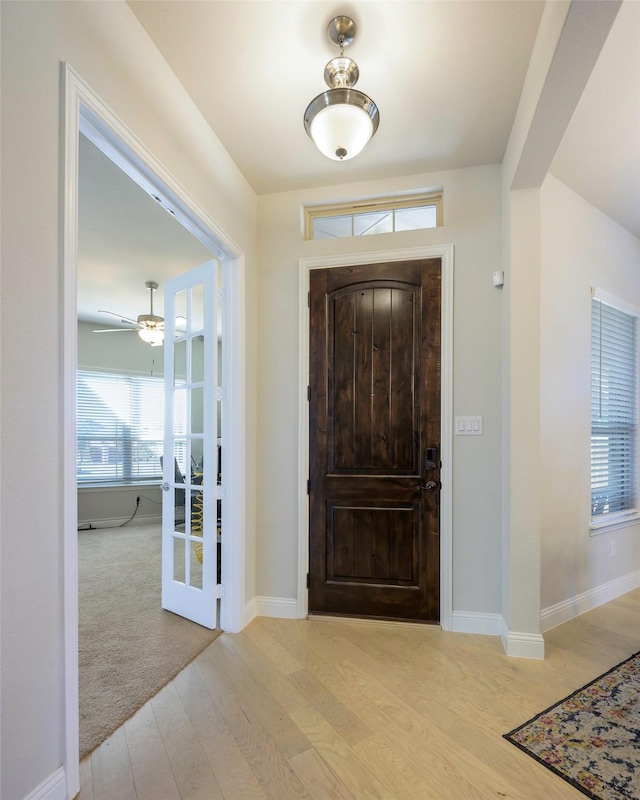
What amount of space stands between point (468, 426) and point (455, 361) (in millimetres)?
407

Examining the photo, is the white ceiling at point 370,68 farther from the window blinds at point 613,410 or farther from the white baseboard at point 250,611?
the white baseboard at point 250,611

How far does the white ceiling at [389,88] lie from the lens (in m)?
1.73

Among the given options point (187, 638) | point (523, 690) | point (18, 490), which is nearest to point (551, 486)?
point (523, 690)

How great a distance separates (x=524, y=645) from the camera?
2379 mm

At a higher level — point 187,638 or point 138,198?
point 138,198

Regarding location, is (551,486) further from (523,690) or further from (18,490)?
(18,490)

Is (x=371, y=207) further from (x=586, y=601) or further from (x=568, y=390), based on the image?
(x=586, y=601)

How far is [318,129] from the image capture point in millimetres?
1880

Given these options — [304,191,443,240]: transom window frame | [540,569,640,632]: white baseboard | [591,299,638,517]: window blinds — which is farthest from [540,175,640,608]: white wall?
[304,191,443,240]: transom window frame

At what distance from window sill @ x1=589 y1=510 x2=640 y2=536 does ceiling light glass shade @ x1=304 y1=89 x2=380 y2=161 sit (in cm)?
289

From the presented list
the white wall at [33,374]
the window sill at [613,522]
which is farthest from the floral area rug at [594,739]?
the white wall at [33,374]

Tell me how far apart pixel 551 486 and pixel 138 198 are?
331 centimetres

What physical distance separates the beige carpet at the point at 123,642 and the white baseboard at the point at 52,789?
0.94ft

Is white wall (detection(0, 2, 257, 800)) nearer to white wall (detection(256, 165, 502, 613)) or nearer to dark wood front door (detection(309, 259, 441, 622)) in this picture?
white wall (detection(256, 165, 502, 613))
